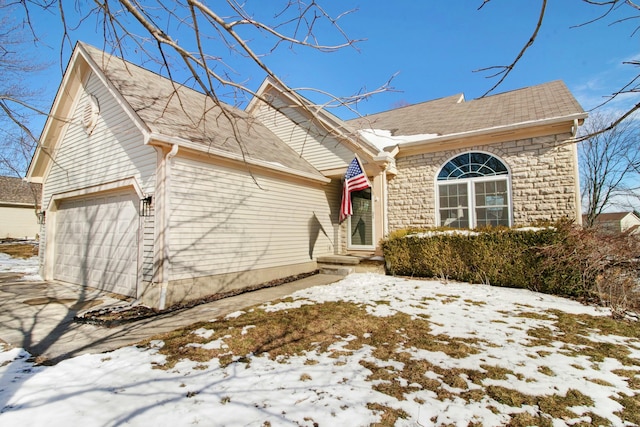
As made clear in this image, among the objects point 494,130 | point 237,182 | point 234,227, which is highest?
point 494,130

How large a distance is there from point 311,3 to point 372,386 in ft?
11.6

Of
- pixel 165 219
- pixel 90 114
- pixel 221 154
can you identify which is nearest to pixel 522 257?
pixel 221 154

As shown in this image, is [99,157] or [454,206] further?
[454,206]

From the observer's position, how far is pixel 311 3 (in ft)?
8.74

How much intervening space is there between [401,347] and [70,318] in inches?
224

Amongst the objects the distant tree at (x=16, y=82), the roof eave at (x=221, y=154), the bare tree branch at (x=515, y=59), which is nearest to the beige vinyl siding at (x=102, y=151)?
the roof eave at (x=221, y=154)

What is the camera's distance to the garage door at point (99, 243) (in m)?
6.85

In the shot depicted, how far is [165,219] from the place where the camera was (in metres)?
6.01

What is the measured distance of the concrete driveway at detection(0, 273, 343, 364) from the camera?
4238 millimetres

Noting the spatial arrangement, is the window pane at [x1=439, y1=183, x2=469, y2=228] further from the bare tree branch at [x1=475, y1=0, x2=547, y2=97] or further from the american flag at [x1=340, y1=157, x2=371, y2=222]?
the bare tree branch at [x1=475, y1=0, x2=547, y2=97]

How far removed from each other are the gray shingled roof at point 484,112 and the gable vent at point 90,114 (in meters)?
6.93

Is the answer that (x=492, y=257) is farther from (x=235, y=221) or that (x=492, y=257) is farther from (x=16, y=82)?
(x=16, y=82)

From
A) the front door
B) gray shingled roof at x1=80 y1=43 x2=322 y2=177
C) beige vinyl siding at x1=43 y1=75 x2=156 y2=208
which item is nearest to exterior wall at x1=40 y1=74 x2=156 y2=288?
beige vinyl siding at x1=43 y1=75 x2=156 y2=208

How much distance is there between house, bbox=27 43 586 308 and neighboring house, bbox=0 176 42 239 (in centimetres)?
2182
